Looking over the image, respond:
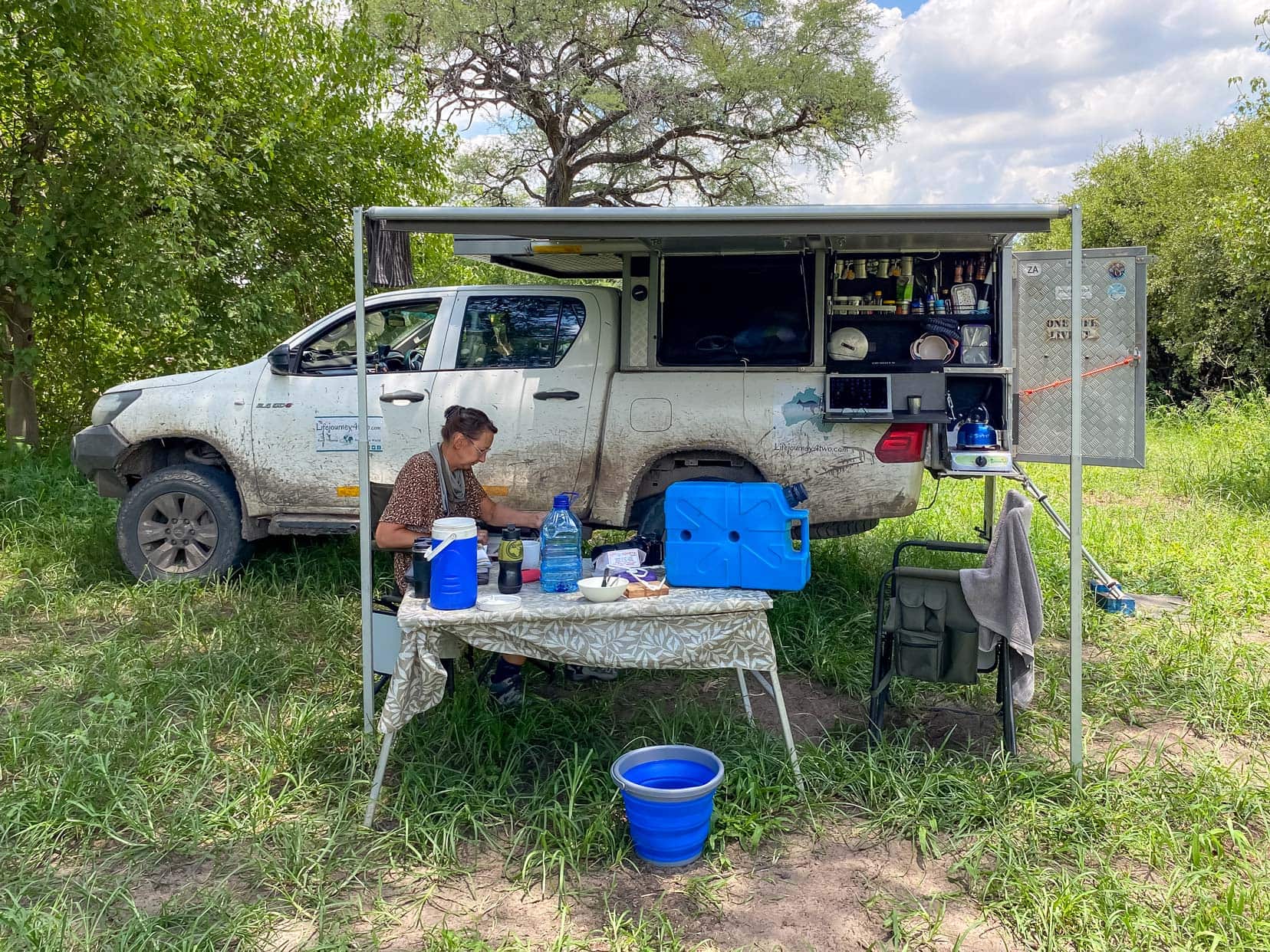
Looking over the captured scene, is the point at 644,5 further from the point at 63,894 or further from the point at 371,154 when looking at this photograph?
the point at 63,894

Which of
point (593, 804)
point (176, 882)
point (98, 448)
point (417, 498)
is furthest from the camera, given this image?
point (98, 448)

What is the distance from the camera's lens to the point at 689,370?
16.9 feet

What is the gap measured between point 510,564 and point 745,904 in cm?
137

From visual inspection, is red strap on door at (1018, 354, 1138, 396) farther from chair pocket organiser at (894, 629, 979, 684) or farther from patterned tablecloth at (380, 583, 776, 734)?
patterned tablecloth at (380, 583, 776, 734)

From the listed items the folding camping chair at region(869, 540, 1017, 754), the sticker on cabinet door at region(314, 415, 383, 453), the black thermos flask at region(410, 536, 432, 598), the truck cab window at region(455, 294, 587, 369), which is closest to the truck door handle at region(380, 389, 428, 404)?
the sticker on cabinet door at region(314, 415, 383, 453)

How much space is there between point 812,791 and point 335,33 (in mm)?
8842

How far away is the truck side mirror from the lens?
5391mm

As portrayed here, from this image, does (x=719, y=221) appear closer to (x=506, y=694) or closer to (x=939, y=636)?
(x=939, y=636)

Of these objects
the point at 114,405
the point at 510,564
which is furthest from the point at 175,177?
the point at 510,564

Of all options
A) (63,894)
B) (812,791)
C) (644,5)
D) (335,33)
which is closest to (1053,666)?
(812,791)

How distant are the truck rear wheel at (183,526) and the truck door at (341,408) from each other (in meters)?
0.35

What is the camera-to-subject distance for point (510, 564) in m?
3.32

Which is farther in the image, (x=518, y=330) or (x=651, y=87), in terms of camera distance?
(x=651, y=87)

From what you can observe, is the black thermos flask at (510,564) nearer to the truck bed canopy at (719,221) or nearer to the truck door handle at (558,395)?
the truck bed canopy at (719,221)
